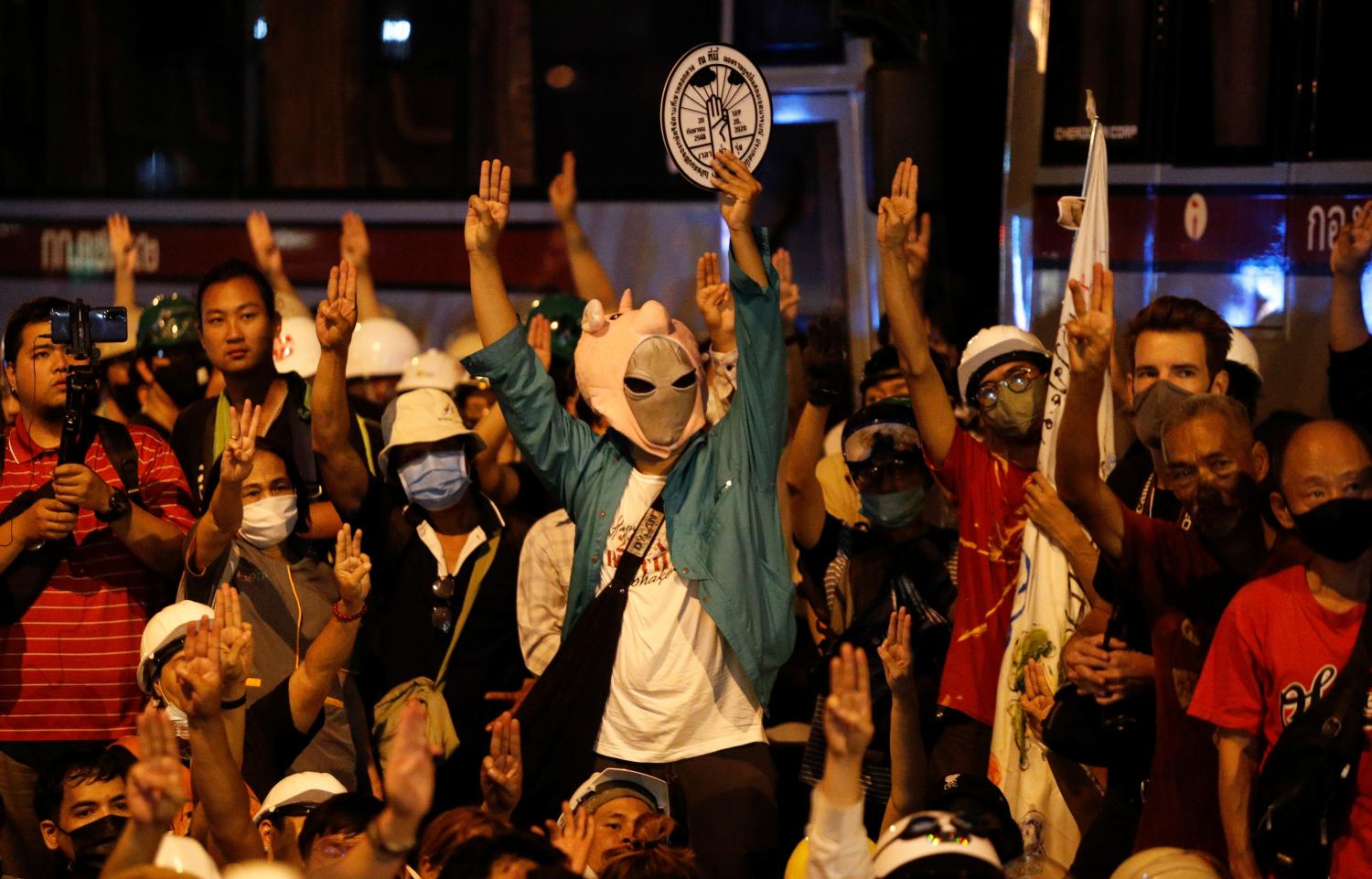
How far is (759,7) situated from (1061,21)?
186cm

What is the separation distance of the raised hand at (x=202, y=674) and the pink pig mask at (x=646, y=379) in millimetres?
1402

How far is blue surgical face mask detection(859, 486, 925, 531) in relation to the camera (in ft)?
19.5

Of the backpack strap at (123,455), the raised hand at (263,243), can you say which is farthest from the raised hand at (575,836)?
the raised hand at (263,243)

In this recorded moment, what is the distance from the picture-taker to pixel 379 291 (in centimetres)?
1019

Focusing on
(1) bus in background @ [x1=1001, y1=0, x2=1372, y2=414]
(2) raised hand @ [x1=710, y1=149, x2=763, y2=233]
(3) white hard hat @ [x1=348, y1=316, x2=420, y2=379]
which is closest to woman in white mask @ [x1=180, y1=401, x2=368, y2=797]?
(2) raised hand @ [x1=710, y1=149, x2=763, y2=233]

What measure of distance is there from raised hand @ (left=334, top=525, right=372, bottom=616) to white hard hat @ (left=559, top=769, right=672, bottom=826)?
32.3 inches

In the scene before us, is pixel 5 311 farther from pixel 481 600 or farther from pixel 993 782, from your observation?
pixel 993 782

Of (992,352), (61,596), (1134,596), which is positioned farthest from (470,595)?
(1134,596)

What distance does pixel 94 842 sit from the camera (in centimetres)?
517

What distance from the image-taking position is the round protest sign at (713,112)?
223 inches

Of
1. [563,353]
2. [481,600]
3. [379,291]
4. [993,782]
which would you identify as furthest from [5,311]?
[993,782]

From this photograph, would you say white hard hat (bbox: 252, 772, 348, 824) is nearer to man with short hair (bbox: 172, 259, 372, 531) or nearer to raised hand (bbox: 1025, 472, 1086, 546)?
man with short hair (bbox: 172, 259, 372, 531)

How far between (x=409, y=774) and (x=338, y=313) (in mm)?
2548

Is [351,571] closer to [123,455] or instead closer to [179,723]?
[179,723]
